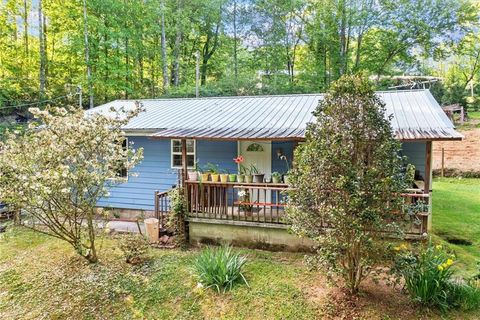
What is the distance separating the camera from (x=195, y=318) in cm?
599

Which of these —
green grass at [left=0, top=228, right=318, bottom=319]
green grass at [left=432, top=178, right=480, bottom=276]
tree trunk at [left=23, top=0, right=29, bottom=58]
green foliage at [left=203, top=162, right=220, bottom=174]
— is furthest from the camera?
tree trunk at [left=23, top=0, right=29, bottom=58]

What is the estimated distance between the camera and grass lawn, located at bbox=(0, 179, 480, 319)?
5.76 meters

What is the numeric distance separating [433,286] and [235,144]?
6.28 metres

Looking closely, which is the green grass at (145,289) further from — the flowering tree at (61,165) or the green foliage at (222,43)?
the green foliage at (222,43)

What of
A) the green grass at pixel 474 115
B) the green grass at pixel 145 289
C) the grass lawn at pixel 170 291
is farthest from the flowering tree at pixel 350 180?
the green grass at pixel 474 115

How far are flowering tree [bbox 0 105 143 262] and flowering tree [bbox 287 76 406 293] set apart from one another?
440 cm

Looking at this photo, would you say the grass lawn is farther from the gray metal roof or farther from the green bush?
the gray metal roof

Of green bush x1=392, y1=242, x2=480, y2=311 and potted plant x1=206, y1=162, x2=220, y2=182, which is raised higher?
potted plant x1=206, y1=162, x2=220, y2=182

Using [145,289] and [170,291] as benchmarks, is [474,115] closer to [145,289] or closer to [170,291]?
[170,291]

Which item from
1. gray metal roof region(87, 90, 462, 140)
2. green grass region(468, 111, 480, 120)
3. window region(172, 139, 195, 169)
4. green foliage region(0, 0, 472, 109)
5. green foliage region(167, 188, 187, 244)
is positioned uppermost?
green foliage region(0, 0, 472, 109)

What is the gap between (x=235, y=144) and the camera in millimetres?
10141

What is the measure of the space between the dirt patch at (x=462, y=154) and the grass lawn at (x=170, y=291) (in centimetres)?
966

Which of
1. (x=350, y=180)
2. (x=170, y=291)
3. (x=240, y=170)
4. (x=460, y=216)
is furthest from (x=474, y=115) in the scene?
(x=170, y=291)

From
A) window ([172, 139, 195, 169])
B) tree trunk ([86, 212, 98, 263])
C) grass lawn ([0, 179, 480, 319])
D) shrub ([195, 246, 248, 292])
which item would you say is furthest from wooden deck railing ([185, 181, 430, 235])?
window ([172, 139, 195, 169])
